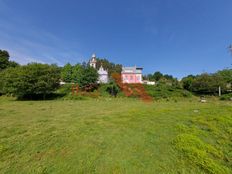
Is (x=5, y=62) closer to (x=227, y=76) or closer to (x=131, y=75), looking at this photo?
(x=131, y=75)

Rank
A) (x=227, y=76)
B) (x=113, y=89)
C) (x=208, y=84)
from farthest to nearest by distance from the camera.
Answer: (x=227, y=76)
(x=208, y=84)
(x=113, y=89)

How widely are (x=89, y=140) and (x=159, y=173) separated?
186 centimetres

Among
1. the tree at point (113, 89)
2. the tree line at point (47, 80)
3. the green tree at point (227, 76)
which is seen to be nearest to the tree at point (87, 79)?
the tree line at point (47, 80)

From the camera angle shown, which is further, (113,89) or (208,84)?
(208,84)

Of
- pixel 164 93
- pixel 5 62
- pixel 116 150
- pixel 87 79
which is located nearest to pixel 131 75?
pixel 164 93

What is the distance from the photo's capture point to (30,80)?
18.3 m

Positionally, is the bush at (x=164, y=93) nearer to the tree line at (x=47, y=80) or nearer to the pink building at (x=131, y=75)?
the tree line at (x=47, y=80)

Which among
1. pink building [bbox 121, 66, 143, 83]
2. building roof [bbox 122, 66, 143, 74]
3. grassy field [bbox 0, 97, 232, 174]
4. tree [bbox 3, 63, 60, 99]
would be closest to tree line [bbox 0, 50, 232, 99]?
tree [bbox 3, 63, 60, 99]

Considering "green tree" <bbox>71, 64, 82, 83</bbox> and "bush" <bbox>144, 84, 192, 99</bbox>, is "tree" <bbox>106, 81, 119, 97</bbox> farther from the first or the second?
"green tree" <bbox>71, 64, 82, 83</bbox>

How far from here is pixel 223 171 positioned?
2.44 m

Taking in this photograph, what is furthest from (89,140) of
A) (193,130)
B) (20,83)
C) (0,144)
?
(20,83)

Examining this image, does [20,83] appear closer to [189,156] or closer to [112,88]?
[112,88]

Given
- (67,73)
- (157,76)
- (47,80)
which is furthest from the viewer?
(157,76)

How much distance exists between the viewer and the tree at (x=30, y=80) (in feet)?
59.2
